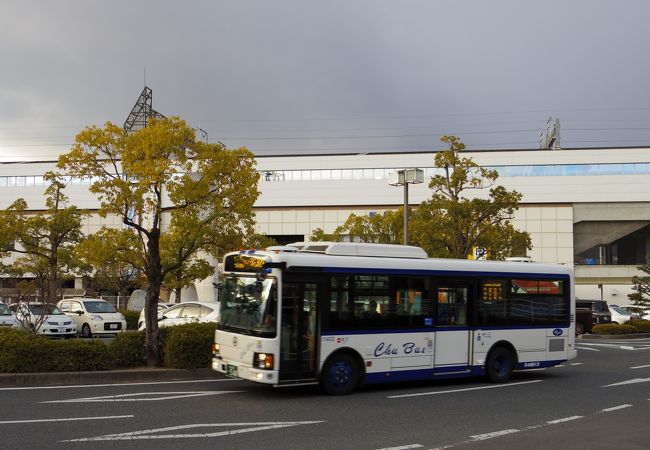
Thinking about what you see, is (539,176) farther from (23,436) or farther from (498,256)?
(23,436)

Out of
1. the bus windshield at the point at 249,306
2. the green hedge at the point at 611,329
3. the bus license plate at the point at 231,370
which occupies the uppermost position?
the bus windshield at the point at 249,306

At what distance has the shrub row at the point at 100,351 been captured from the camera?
12805mm

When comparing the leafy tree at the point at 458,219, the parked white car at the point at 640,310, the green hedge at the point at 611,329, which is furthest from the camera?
the parked white car at the point at 640,310

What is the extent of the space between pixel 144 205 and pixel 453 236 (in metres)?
16.8

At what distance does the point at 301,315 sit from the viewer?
441 inches

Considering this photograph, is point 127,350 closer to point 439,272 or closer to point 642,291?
point 439,272

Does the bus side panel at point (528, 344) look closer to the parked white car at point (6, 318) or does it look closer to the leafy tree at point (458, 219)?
the leafy tree at point (458, 219)

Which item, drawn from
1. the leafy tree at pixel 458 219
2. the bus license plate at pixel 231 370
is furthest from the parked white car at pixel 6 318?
the leafy tree at pixel 458 219

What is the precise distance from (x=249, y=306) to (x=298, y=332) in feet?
3.29

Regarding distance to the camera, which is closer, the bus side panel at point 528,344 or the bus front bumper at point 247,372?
the bus front bumper at point 247,372

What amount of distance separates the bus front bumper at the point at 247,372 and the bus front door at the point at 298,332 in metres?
0.21

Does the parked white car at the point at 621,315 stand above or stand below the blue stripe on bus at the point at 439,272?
below

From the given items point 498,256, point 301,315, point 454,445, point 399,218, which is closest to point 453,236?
point 498,256

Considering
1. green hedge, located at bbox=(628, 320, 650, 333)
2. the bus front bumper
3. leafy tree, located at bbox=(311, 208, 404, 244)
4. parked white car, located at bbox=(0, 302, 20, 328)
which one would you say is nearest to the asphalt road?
the bus front bumper
